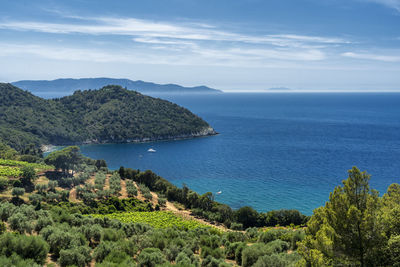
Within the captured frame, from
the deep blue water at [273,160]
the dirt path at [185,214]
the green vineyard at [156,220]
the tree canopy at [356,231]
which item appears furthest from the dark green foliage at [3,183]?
the tree canopy at [356,231]

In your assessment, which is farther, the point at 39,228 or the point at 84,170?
the point at 84,170

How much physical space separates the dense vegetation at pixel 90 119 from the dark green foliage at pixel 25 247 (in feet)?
325

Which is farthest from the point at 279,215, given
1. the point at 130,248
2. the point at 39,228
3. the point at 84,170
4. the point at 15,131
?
the point at 15,131

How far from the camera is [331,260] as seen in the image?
1209 centimetres

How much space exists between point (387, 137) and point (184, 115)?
9082cm

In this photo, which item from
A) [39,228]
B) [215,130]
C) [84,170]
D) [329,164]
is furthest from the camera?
[215,130]

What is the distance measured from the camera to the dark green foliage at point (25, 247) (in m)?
14.4

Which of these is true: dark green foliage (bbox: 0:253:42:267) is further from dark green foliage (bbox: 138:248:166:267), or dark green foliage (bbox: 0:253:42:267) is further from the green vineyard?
the green vineyard

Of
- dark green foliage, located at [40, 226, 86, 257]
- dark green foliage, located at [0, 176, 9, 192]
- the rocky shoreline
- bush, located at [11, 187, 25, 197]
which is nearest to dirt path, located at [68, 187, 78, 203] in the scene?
bush, located at [11, 187, 25, 197]

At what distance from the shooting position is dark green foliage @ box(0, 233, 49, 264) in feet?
47.1

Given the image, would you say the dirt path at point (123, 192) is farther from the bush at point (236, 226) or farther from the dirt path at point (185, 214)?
the bush at point (236, 226)

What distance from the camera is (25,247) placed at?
14664mm

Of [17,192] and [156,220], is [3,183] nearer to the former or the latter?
[17,192]

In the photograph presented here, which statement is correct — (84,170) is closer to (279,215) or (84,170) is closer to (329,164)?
(279,215)
